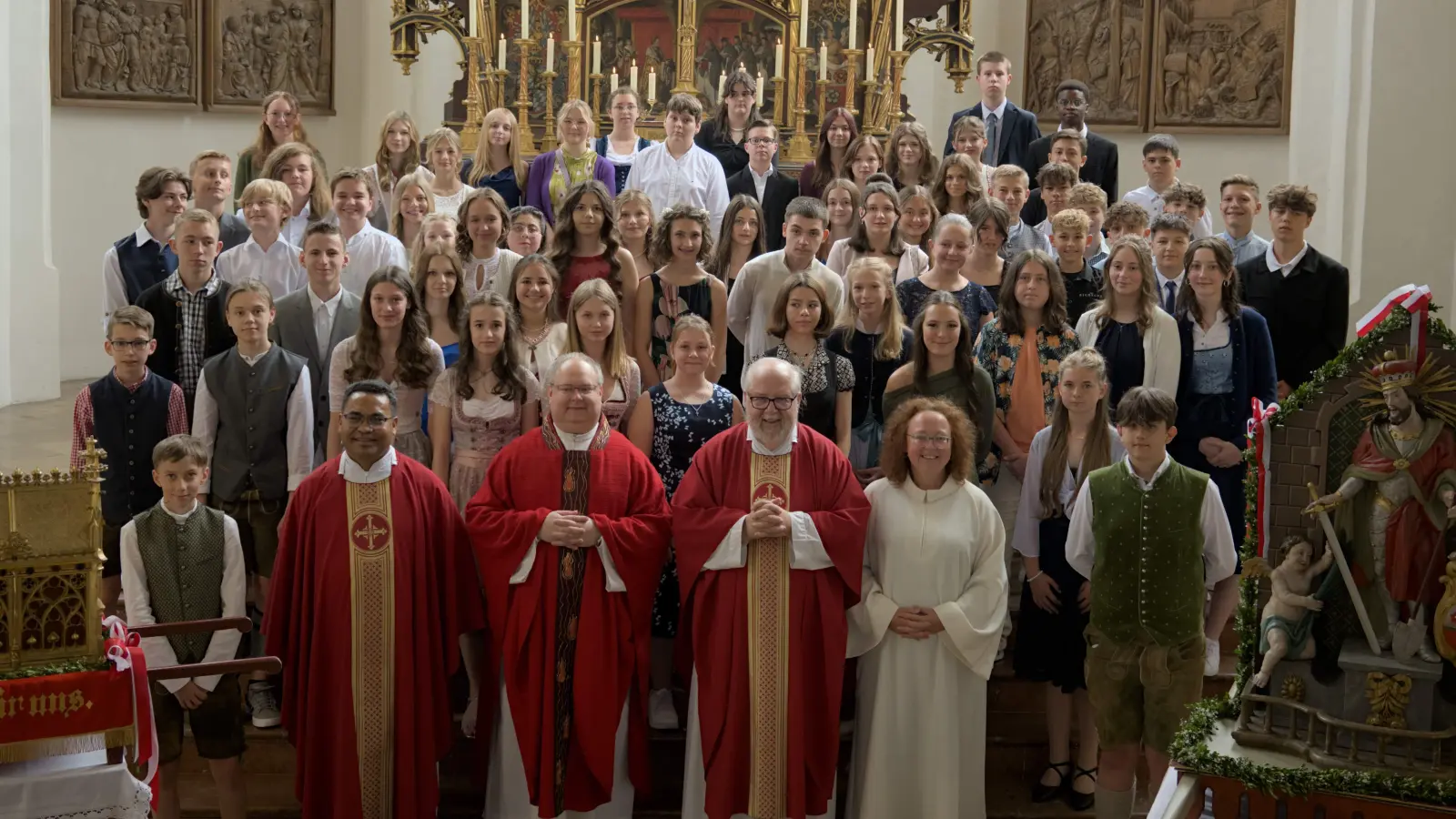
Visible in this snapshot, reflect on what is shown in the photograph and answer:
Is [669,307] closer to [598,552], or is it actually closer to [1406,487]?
[598,552]

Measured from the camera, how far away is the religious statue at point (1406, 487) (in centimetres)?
495

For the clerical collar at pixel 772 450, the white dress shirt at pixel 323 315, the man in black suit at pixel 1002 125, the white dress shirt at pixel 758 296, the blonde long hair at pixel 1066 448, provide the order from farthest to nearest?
the man in black suit at pixel 1002 125 < the white dress shirt at pixel 758 296 < the white dress shirt at pixel 323 315 < the blonde long hair at pixel 1066 448 < the clerical collar at pixel 772 450

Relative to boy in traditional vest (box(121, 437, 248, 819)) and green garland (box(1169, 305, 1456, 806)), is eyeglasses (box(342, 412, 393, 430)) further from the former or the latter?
green garland (box(1169, 305, 1456, 806))

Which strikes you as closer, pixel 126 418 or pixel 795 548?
pixel 795 548

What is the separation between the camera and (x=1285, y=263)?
8.87m

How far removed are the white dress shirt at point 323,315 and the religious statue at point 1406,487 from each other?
15.8ft

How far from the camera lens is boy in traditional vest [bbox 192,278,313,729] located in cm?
729

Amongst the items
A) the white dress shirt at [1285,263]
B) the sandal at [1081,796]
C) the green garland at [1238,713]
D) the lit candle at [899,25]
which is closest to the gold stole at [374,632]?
the sandal at [1081,796]

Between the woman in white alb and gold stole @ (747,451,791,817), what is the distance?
341 millimetres

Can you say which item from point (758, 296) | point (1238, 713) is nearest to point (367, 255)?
point (758, 296)

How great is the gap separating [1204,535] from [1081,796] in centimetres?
143

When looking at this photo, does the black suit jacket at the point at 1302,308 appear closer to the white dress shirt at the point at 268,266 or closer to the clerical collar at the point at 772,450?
the clerical collar at the point at 772,450

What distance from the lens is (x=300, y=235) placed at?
9445 millimetres

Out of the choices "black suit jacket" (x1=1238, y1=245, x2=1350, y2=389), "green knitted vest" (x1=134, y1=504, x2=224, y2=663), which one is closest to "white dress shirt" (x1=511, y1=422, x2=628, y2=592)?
"green knitted vest" (x1=134, y1=504, x2=224, y2=663)
